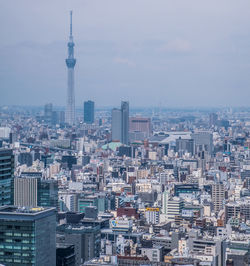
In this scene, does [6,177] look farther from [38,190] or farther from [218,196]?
[218,196]

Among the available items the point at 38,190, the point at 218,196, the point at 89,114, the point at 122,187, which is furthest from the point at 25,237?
the point at 89,114

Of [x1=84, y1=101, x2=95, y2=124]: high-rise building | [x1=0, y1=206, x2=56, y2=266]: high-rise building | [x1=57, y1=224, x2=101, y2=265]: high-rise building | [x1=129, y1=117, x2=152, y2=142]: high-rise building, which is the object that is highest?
[x1=84, y1=101, x2=95, y2=124]: high-rise building

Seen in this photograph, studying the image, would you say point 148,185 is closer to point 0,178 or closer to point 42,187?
point 42,187

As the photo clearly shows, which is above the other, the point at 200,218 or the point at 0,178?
the point at 0,178

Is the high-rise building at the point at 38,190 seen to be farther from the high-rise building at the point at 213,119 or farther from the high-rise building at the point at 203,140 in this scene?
the high-rise building at the point at 203,140

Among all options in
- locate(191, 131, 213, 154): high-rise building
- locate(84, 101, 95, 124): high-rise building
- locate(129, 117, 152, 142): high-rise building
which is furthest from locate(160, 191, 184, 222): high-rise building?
locate(129, 117, 152, 142): high-rise building

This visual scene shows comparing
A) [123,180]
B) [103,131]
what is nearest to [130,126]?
[103,131]

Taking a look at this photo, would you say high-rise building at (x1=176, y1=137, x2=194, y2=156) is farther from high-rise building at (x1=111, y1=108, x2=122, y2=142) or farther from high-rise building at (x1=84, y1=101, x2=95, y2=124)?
high-rise building at (x1=84, y1=101, x2=95, y2=124)

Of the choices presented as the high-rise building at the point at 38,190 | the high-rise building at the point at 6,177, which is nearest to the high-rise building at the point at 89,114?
the high-rise building at the point at 38,190
